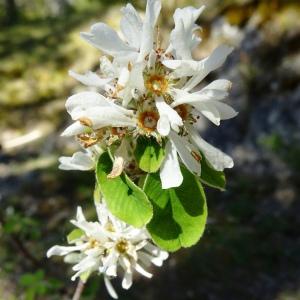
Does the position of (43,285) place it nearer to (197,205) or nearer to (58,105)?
(197,205)

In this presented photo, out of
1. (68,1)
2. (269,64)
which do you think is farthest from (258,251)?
(68,1)

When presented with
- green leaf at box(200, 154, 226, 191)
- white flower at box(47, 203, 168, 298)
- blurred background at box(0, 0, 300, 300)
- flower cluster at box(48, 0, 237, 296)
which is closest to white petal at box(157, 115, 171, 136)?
flower cluster at box(48, 0, 237, 296)

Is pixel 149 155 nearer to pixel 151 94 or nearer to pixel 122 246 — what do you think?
pixel 151 94

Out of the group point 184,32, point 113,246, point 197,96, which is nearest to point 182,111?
point 197,96

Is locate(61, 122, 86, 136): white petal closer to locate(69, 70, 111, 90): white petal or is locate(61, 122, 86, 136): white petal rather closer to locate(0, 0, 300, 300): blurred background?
locate(69, 70, 111, 90): white petal

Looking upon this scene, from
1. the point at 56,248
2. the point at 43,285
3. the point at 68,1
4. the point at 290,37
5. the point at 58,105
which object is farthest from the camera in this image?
the point at 68,1

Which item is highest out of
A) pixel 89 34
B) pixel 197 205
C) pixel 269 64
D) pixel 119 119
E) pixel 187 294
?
pixel 89 34

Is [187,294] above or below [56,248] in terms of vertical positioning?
below
